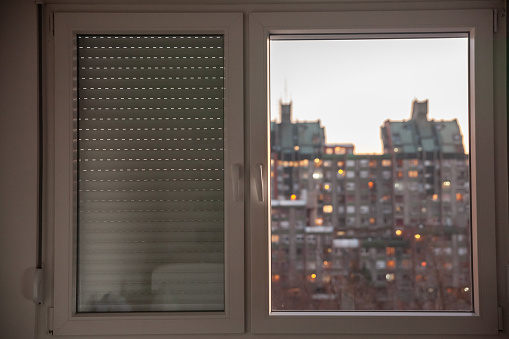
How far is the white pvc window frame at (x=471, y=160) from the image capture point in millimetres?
2324

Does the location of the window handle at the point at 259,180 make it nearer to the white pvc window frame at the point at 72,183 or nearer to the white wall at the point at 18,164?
the white pvc window frame at the point at 72,183

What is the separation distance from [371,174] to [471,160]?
428 mm

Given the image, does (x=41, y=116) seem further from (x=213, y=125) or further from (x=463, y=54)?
(x=463, y=54)

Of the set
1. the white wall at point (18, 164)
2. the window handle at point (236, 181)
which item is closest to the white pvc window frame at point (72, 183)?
the window handle at point (236, 181)

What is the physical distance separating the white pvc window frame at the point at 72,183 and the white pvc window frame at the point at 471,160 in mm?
65

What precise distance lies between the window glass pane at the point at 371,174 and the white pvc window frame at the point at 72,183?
0.18 m

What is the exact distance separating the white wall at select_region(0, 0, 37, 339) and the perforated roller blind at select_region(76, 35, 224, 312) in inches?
7.8

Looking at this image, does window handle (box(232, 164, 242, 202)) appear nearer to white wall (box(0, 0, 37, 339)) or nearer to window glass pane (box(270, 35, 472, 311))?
window glass pane (box(270, 35, 472, 311))

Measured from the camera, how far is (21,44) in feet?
7.85

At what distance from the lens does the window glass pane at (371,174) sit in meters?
2.41

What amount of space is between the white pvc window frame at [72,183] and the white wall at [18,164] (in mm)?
102

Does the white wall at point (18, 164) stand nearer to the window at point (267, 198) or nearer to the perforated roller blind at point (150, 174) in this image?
the window at point (267, 198)

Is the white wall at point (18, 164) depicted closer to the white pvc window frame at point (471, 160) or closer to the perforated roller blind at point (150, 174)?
the perforated roller blind at point (150, 174)

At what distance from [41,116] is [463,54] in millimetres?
1867
